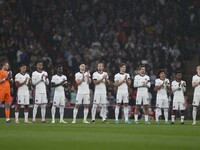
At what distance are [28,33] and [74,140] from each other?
2387 centimetres

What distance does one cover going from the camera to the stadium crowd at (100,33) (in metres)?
40.1

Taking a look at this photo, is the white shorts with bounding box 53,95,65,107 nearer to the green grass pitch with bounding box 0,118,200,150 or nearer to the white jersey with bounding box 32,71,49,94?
the white jersey with bounding box 32,71,49,94

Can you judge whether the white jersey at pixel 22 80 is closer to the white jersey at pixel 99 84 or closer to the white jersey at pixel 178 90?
the white jersey at pixel 99 84

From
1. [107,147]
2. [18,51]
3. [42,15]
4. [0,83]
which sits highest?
[42,15]

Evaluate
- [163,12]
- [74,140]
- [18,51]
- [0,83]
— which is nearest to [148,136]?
[74,140]

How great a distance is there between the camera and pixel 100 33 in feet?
140

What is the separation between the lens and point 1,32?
132 ft

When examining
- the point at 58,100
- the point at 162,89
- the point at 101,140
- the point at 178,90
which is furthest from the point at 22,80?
the point at 101,140

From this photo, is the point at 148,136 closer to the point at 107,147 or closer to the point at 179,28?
the point at 107,147

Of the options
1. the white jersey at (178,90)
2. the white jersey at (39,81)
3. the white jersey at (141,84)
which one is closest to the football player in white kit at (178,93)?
the white jersey at (178,90)

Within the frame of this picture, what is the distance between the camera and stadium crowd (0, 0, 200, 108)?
1577 inches

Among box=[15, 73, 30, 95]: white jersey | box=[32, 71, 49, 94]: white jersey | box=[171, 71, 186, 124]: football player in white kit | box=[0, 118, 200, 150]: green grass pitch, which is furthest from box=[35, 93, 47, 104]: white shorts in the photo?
box=[0, 118, 200, 150]: green grass pitch

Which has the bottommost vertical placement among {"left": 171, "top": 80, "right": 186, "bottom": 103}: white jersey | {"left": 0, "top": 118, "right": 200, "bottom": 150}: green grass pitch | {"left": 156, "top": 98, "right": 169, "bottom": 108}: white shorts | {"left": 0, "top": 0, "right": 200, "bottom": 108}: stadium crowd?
{"left": 0, "top": 118, "right": 200, "bottom": 150}: green grass pitch

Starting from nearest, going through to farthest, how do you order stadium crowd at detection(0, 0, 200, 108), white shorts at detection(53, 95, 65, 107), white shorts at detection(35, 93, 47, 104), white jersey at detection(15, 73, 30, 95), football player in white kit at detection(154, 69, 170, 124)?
white jersey at detection(15, 73, 30, 95)
white shorts at detection(35, 93, 47, 104)
white shorts at detection(53, 95, 65, 107)
football player in white kit at detection(154, 69, 170, 124)
stadium crowd at detection(0, 0, 200, 108)
